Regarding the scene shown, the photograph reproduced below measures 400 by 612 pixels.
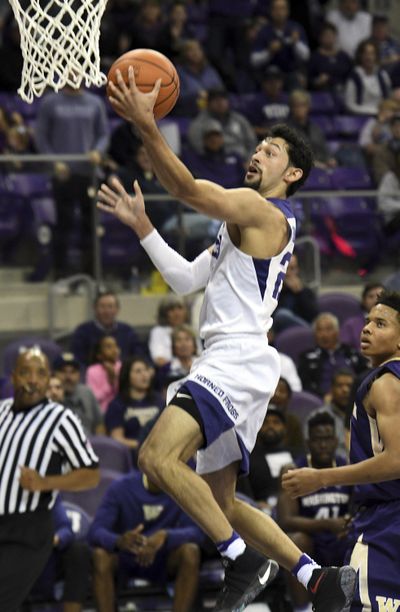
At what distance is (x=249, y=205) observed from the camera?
580 centimetres

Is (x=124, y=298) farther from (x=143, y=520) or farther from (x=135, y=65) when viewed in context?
(x=135, y=65)

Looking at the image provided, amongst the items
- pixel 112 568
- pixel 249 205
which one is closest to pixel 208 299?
pixel 249 205

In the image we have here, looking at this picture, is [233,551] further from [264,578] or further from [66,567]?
[66,567]

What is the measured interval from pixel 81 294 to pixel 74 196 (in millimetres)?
828

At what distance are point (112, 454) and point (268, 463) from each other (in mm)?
1125

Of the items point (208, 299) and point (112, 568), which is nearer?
point (208, 299)

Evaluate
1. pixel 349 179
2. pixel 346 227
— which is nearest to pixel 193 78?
pixel 349 179

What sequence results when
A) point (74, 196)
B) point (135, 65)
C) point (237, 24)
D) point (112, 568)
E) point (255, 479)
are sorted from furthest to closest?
point (237, 24) → point (74, 196) → point (255, 479) → point (112, 568) → point (135, 65)

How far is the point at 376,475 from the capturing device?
18.7 ft

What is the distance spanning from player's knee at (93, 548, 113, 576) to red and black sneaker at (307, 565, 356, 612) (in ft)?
9.65

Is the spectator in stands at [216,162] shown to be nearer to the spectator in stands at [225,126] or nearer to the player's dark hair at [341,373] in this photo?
the spectator in stands at [225,126]

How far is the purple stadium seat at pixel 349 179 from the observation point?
41.8 ft

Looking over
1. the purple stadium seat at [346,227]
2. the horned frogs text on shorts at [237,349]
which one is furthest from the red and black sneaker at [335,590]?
the purple stadium seat at [346,227]

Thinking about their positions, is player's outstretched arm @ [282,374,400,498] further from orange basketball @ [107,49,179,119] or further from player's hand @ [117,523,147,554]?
player's hand @ [117,523,147,554]
